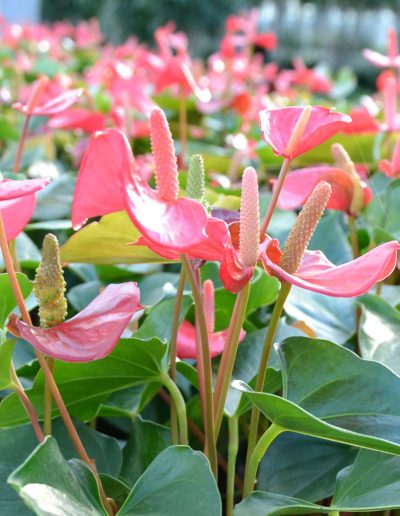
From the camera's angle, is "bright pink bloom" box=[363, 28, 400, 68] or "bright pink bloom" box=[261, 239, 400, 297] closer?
"bright pink bloom" box=[261, 239, 400, 297]

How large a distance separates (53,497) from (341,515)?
330mm

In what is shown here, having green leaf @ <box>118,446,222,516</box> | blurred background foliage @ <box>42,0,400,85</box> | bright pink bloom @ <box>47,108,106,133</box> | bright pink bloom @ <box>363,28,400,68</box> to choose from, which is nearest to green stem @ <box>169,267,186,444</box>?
green leaf @ <box>118,446,222,516</box>

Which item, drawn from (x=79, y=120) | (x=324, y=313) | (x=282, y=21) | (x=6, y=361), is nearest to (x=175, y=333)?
(x=6, y=361)

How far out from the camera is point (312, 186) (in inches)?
28.2

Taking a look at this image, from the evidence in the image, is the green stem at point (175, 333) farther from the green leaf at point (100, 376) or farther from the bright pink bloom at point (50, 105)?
the bright pink bloom at point (50, 105)

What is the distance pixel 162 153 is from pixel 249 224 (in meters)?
0.06

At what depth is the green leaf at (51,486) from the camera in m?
0.38

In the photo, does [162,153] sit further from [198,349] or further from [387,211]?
[387,211]

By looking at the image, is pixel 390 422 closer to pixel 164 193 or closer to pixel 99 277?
pixel 164 193

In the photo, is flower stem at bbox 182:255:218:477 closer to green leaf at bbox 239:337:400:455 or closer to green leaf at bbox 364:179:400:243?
green leaf at bbox 239:337:400:455

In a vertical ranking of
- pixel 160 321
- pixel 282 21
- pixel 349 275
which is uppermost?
pixel 349 275

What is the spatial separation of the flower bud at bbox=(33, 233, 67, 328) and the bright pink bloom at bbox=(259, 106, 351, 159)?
149 millimetres

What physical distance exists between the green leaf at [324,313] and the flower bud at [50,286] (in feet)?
0.88

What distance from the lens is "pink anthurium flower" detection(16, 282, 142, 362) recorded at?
426mm
